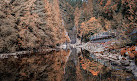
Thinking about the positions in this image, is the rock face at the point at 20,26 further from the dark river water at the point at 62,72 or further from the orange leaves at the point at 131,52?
the orange leaves at the point at 131,52

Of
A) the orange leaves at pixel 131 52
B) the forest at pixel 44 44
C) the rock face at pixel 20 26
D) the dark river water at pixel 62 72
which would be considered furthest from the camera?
the rock face at pixel 20 26

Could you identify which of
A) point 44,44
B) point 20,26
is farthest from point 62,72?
point 44,44

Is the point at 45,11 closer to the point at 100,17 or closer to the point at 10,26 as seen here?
the point at 10,26

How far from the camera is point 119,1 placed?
2417cm

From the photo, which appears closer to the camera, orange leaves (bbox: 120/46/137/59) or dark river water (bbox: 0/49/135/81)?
dark river water (bbox: 0/49/135/81)

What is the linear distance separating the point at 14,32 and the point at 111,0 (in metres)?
23.4

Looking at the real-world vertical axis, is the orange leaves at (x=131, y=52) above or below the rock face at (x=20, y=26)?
below

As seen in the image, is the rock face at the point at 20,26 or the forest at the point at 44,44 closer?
the forest at the point at 44,44

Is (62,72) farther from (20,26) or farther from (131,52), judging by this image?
(20,26)

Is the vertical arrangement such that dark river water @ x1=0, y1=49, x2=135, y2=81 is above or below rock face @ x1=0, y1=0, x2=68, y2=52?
below

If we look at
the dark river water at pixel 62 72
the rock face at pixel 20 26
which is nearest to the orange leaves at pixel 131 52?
the dark river water at pixel 62 72

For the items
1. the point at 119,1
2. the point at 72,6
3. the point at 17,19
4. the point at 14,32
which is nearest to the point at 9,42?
the point at 14,32

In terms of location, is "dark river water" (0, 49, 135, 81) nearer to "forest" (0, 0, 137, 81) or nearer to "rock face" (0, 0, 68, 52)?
"forest" (0, 0, 137, 81)

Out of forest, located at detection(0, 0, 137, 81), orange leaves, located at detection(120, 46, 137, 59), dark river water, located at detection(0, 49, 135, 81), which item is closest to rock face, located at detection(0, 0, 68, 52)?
forest, located at detection(0, 0, 137, 81)
